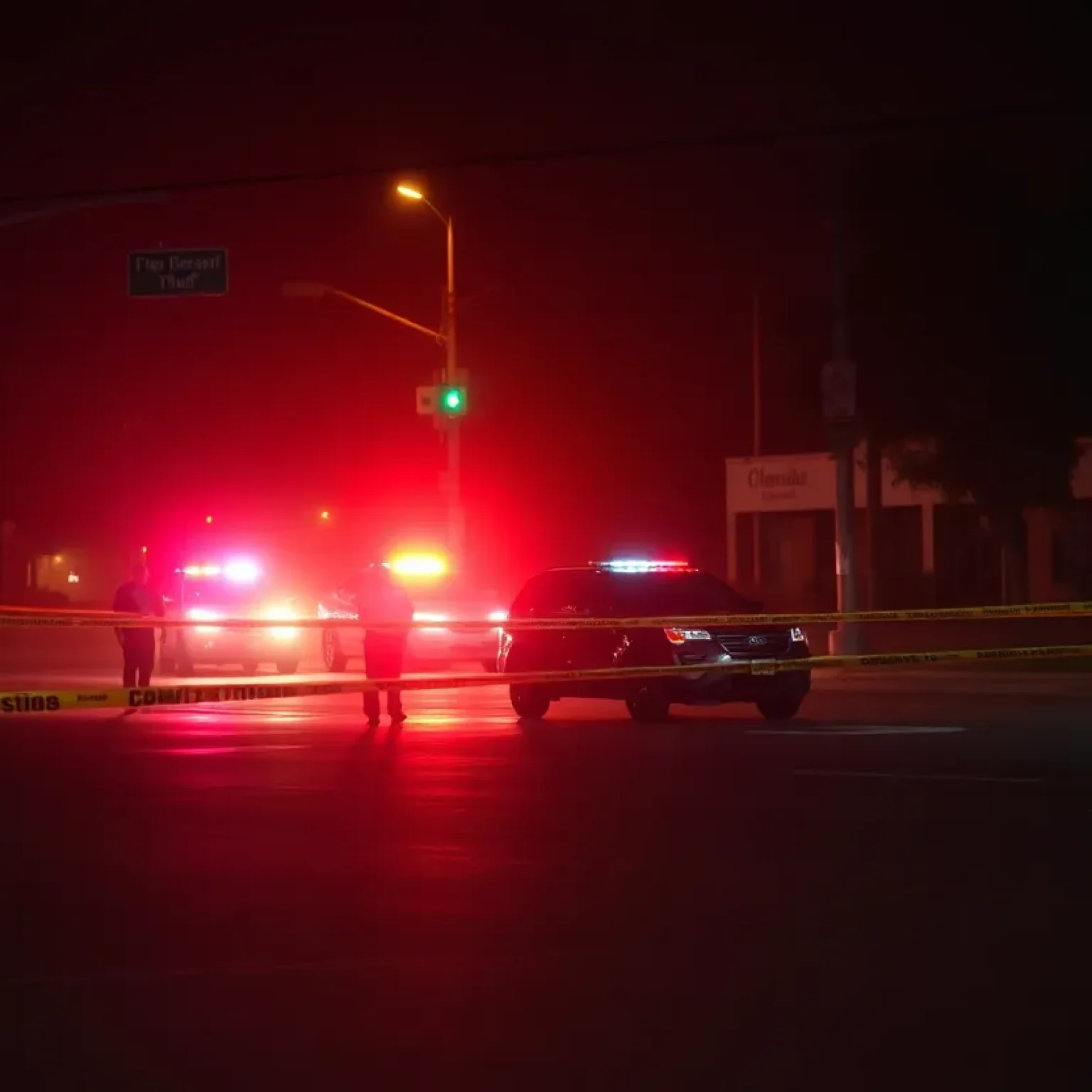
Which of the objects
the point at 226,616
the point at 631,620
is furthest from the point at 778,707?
the point at 226,616

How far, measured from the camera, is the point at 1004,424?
3666 cm

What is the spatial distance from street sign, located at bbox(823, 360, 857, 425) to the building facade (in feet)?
61.3

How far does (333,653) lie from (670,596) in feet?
32.9

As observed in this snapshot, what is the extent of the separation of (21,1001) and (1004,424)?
102 ft

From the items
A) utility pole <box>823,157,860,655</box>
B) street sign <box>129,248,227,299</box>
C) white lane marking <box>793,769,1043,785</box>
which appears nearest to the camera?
white lane marking <box>793,769,1043,785</box>

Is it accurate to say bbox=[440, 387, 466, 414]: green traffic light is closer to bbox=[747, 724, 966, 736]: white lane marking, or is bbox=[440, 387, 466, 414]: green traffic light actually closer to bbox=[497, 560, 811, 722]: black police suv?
bbox=[497, 560, 811, 722]: black police suv

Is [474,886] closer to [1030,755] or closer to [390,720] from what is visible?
[1030,755]

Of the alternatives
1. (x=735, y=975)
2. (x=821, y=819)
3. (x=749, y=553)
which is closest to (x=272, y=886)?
(x=735, y=975)

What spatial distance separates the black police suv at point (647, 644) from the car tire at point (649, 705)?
10mm

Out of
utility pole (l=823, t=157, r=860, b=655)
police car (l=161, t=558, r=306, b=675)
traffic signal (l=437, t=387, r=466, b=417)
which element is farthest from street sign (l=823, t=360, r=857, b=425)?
police car (l=161, t=558, r=306, b=675)

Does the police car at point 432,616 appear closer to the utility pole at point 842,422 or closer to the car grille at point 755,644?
the utility pole at point 842,422

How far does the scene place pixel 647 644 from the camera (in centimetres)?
1964

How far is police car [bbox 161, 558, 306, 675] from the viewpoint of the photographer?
28.5m

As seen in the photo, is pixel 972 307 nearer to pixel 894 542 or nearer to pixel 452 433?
pixel 452 433
